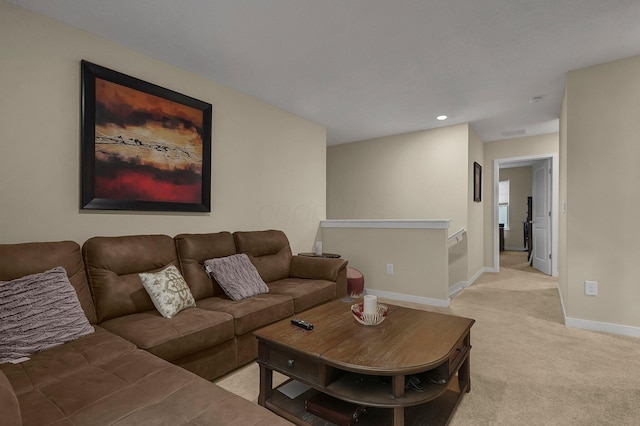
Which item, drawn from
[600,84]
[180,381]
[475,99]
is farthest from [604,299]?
[180,381]

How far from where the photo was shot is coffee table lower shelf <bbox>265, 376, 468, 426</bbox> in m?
1.53

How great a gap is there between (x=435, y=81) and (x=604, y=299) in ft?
8.44

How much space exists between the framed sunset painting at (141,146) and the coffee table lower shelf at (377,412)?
6.08ft

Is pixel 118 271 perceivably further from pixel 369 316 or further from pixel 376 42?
pixel 376 42

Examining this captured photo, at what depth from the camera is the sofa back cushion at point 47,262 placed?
1688mm

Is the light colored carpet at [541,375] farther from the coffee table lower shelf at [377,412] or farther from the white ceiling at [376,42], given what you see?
the white ceiling at [376,42]

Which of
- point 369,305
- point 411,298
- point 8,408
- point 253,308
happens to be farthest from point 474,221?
point 8,408

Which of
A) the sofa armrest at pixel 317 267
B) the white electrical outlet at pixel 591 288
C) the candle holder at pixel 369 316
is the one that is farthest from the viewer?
the sofa armrest at pixel 317 267

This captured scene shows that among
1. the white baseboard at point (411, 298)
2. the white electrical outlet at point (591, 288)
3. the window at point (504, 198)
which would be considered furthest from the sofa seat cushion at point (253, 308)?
the window at point (504, 198)

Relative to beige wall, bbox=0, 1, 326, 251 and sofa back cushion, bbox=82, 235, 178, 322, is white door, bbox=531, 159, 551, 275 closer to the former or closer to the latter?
beige wall, bbox=0, 1, 326, 251

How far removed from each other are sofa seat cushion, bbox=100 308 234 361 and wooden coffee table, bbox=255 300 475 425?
17.2 inches

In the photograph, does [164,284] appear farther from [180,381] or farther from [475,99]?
[475,99]

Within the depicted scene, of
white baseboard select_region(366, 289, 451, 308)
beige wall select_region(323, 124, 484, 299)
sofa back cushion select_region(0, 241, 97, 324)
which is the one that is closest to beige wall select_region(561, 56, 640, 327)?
white baseboard select_region(366, 289, 451, 308)

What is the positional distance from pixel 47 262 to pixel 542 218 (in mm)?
6911
